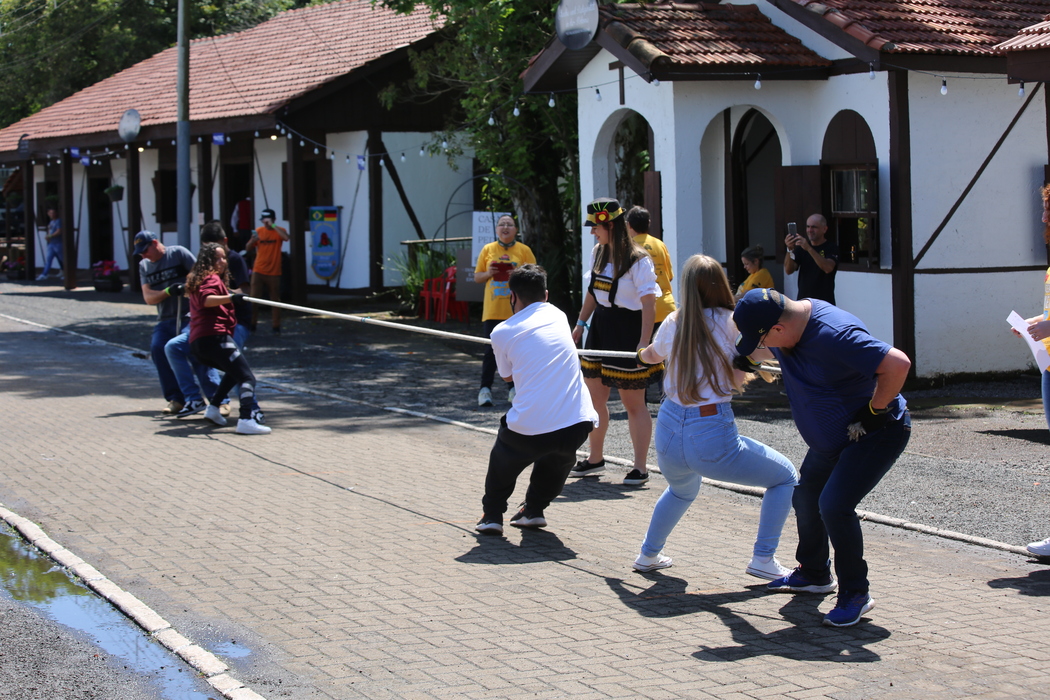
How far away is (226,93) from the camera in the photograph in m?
23.6

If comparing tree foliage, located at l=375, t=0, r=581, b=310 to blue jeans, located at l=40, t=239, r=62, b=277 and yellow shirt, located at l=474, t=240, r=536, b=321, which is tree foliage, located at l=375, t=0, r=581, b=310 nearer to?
yellow shirt, located at l=474, t=240, r=536, b=321

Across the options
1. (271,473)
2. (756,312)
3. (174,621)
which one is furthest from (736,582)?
(271,473)

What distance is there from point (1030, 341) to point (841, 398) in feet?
5.10

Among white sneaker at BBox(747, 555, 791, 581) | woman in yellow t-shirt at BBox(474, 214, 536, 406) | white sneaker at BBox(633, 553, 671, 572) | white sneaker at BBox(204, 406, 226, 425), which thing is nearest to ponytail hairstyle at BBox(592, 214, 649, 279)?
white sneaker at BBox(633, 553, 671, 572)

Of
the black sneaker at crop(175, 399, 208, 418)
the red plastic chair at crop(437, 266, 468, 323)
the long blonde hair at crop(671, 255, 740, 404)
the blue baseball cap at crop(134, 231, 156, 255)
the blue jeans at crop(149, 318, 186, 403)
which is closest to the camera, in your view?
the long blonde hair at crop(671, 255, 740, 404)

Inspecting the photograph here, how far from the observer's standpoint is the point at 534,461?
6438mm

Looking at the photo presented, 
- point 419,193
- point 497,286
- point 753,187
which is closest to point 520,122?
point 753,187

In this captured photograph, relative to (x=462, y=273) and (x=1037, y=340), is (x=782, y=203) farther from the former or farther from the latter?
(x=1037, y=340)

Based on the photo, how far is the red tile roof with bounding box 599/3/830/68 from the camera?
12.1 metres

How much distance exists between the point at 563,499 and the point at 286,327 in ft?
39.6

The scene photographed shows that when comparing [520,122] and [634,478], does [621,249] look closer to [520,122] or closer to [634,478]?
[634,478]

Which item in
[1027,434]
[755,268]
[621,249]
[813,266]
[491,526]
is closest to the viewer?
[491,526]

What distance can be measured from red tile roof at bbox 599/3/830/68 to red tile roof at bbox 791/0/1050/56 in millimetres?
496

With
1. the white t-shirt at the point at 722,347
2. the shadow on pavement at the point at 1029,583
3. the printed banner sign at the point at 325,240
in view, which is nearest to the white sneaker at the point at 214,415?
the white t-shirt at the point at 722,347
